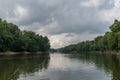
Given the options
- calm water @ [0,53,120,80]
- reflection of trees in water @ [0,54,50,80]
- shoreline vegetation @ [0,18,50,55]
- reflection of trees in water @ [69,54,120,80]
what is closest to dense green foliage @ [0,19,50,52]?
shoreline vegetation @ [0,18,50,55]

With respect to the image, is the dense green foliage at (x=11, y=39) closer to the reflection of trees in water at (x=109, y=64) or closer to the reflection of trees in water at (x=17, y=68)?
the reflection of trees in water at (x=109, y=64)

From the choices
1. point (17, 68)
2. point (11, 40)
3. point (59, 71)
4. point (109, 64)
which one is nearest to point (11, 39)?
point (11, 40)

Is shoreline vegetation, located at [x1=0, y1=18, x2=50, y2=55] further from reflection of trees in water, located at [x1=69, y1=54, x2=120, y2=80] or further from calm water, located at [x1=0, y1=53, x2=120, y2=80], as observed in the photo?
calm water, located at [x1=0, y1=53, x2=120, y2=80]

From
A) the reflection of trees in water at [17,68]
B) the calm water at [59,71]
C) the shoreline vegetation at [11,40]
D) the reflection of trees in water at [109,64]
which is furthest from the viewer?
the shoreline vegetation at [11,40]

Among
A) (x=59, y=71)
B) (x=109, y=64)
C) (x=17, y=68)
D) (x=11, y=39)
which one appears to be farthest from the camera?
(x=11, y=39)

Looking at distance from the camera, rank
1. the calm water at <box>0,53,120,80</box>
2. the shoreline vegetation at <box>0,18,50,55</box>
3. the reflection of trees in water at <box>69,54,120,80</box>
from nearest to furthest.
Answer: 1. the calm water at <box>0,53,120,80</box>
2. the reflection of trees in water at <box>69,54,120,80</box>
3. the shoreline vegetation at <box>0,18,50,55</box>

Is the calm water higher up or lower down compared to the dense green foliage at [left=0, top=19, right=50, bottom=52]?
lower down

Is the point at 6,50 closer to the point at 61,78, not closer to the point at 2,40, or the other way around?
the point at 2,40

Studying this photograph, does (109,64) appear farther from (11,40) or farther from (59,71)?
(11,40)

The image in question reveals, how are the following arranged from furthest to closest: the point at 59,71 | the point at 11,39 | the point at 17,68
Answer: the point at 11,39
the point at 17,68
the point at 59,71

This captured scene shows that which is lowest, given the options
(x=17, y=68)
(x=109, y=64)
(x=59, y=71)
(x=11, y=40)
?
(x=59, y=71)

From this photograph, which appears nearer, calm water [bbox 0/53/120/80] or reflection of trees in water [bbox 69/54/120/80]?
calm water [bbox 0/53/120/80]

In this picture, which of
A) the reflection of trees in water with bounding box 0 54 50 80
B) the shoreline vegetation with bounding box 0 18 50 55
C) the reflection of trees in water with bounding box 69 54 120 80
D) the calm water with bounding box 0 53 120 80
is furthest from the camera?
the shoreline vegetation with bounding box 0 18 50 55

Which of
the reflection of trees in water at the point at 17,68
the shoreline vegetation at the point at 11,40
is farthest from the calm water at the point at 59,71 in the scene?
the shoreline vegetation at the point at 11,40
